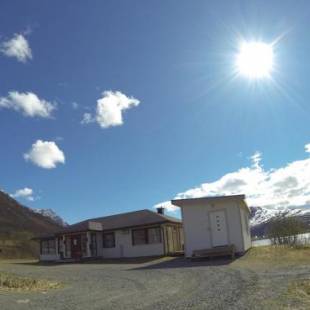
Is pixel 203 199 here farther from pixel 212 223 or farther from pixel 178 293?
pixel 178 293

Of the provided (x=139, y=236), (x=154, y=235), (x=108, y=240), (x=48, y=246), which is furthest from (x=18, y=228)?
(x=154, y=235)

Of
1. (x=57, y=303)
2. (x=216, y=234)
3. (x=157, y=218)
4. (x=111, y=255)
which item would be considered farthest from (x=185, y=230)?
(x=57, y=303)

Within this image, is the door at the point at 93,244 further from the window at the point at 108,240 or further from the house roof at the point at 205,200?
the house roof at the point at 205,200

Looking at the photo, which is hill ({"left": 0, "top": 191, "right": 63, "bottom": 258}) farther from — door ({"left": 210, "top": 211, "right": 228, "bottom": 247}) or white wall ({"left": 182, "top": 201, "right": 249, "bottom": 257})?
door ({"left": 210, "top": 211, "right": 228, "bottom": 247})

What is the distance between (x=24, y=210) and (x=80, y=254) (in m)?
83.6

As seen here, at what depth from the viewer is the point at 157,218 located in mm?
33344

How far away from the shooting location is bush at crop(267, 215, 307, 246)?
108 ft

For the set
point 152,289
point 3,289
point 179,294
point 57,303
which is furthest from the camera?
point 3,289

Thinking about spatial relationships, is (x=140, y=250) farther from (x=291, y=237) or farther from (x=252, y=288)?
(x=252, y=288)

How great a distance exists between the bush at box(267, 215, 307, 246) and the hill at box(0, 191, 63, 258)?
35065 mm

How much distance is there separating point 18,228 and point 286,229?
7164 cm

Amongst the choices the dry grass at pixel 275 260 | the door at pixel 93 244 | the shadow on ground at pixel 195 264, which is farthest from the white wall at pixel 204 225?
the door at pixel 93 244

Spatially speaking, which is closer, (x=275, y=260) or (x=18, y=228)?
(x=275, y=260)

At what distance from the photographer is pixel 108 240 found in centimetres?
3591
